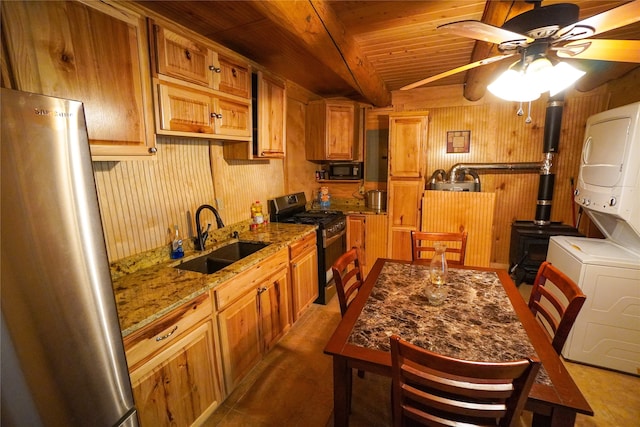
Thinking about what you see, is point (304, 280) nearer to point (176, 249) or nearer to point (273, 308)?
point (273, 308)

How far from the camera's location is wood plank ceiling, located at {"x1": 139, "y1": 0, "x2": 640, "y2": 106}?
5.21 feet

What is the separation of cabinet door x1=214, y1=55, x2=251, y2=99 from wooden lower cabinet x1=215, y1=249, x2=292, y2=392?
1.25 meters

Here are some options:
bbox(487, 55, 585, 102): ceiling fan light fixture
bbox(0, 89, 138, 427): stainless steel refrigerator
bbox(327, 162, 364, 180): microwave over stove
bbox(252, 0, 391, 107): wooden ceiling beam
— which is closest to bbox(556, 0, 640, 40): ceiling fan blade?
bbox(487, 55, 585, 102): ceiling fan light fixture

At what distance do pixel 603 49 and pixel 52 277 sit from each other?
235cm

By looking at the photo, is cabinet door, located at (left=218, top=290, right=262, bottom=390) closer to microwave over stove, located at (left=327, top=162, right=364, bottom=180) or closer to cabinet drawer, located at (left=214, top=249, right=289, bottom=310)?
cabinet drawer, located at (left=214, top=249, right=289, bottom=310)

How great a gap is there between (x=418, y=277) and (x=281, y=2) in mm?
1668

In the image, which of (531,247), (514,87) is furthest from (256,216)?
(531,247)

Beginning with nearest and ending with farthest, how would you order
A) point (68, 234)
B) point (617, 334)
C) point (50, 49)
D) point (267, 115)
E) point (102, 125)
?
1. point (68, 234)
2. point (50, 49)
3. point (102, 125)
4. point (617, 334)
5. point (267, 115)

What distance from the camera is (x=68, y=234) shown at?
89 centimetres

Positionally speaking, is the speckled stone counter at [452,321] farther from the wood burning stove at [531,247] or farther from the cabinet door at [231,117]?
the wood burning stove at [531,247]

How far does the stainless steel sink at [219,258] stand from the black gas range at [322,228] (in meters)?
0.76

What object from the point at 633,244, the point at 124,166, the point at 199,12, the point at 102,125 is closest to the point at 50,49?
the point at 102,125

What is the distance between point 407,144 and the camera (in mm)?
3443

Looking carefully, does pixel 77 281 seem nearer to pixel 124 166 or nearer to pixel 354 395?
pixel 124 166
